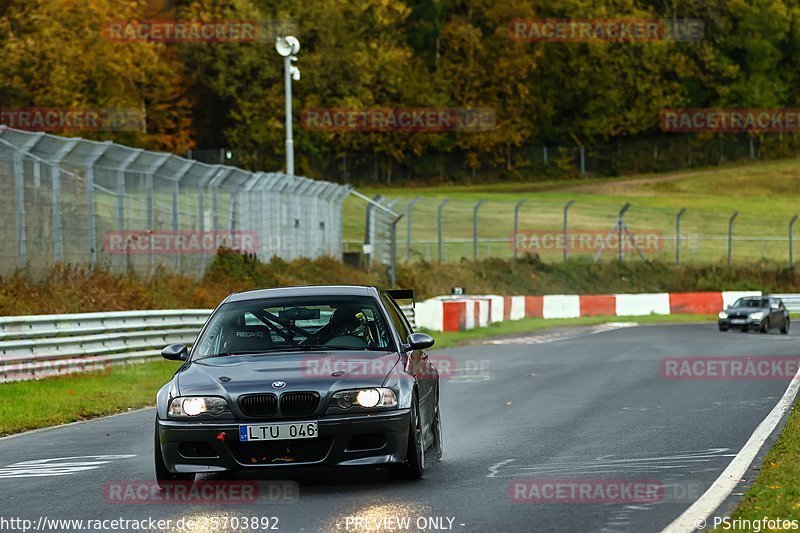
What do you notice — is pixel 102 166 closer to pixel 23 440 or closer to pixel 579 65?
pixel 23 440

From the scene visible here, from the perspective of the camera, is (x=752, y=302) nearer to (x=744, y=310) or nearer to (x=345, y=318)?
(x=744, y=310)

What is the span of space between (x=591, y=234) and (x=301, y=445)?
168 feet

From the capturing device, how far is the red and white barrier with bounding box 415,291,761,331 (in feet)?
118

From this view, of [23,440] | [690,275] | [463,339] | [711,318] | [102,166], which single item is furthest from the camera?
[690,275]

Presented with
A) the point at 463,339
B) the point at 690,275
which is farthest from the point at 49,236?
the point at 690,275

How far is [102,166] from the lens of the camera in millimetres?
25906

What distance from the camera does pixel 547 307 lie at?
1758 inches

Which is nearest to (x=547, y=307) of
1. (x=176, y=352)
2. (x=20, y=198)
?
(x=20, y=198)

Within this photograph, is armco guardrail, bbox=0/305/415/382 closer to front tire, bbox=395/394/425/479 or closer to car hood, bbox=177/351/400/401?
car hood, bbox=177/351/400/401

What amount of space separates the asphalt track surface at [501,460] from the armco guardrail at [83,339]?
10.2 ft

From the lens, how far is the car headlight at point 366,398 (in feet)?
32.0

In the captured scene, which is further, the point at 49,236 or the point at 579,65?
the point at 579,65

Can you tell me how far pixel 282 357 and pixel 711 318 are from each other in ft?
125

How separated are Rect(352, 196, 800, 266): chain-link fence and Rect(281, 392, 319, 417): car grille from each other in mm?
37054
